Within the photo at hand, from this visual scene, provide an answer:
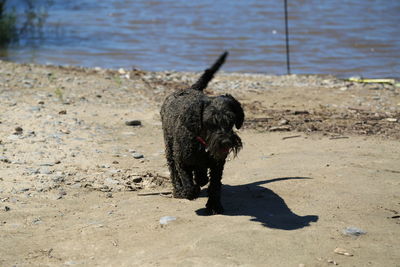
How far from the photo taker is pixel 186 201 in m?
6.99

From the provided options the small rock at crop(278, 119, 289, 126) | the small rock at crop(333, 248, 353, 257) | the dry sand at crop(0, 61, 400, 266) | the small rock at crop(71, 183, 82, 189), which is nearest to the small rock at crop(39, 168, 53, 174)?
the dry sand at crop(0, 61, 400, 266)

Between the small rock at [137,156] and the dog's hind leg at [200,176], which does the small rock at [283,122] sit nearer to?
the small rock at [137,156]

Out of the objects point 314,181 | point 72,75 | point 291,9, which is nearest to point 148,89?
point 72,75

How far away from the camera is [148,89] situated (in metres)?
13.2

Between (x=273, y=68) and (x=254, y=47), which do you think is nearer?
(x=273, y=68)

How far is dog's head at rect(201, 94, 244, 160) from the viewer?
5.89 m

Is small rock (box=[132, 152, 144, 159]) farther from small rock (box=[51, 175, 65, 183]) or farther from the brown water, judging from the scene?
the brown water

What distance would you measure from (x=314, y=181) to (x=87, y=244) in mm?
2882

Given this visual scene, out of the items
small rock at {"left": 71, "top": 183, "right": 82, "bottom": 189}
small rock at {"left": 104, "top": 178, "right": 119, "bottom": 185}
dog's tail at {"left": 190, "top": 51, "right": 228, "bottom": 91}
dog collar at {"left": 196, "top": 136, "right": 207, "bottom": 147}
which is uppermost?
dog's tail at {"left": 190, "top": 51, "right": 228, "bottom": 91}

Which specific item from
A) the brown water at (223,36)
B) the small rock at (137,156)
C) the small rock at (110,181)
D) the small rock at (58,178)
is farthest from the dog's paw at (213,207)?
the brown water at (223,36)

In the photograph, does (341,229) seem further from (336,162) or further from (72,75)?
(72,75)

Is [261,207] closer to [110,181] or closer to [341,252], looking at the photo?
[341,252]

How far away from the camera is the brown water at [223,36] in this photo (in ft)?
58.2

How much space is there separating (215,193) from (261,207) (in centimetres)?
57
